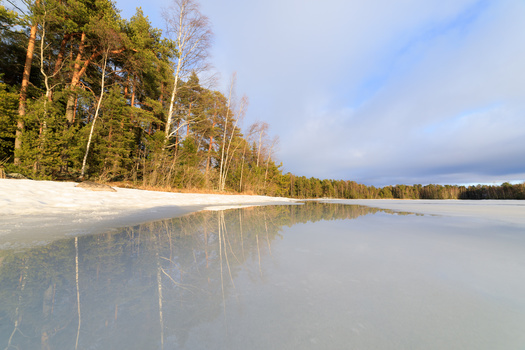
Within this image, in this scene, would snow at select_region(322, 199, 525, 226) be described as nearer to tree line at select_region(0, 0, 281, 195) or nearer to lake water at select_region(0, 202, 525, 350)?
lake water at select_region(0, 202, 525, 350)

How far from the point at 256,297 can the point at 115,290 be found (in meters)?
0.98

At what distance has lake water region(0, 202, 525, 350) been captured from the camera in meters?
0.86

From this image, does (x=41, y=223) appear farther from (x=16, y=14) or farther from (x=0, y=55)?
(x=0, y=55)

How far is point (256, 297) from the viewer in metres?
1.22

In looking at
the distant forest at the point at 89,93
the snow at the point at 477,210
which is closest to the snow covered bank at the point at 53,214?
the distant forest at the point at 89,93

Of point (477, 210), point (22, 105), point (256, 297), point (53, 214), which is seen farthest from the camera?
point (22, 105)

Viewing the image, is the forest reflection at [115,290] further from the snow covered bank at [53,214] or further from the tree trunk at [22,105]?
the tree trunk at [22,105]

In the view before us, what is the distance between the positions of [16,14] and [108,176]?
843cm

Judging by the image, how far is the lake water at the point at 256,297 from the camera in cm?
86

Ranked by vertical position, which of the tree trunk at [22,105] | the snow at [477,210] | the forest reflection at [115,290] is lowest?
the forest reflection at [115,290]

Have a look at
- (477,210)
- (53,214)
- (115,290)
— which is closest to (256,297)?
(115,290)

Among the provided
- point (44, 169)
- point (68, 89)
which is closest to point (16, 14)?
point (68, 89)

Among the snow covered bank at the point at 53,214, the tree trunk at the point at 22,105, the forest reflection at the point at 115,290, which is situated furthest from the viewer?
the tree trunk at the point at 22,105

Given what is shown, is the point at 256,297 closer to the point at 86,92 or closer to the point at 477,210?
the point at 477,210
